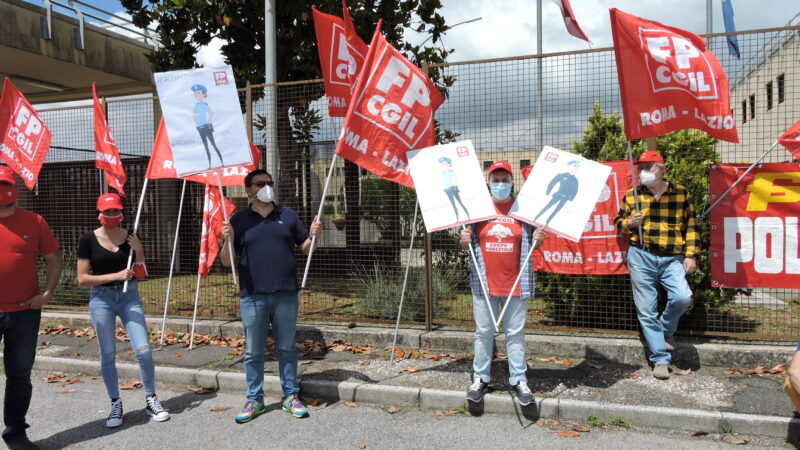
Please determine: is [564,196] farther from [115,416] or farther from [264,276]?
[115,416]

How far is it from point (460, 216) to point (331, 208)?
3370 millimetres

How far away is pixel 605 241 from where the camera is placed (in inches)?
239

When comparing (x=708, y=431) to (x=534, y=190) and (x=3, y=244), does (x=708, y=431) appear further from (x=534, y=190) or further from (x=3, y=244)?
(x=3, y=244)

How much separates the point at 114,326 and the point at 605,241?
193 inches

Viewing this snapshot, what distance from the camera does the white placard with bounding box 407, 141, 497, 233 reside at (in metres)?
4.94

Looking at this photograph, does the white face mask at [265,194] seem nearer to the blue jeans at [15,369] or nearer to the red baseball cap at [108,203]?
the red baseball cap at [108,203]

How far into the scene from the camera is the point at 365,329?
698cm

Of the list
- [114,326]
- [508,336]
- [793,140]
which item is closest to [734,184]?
[793,140]

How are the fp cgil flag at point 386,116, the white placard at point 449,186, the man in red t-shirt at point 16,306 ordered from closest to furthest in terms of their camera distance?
the man in red t-shirt at point 16,306, the white placard at point 449,186, the fp cgil flag at point 386,116

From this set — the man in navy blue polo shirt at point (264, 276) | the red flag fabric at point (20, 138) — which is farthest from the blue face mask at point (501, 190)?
the red flag fabric at point (20, 138)

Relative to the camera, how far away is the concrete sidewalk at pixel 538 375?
15.1ft

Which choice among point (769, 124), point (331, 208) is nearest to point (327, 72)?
point (331, 208)

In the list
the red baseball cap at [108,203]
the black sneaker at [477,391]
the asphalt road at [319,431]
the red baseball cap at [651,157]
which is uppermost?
the red baseball cap at [651,157]

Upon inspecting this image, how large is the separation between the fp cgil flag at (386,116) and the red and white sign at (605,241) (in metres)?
1.97
